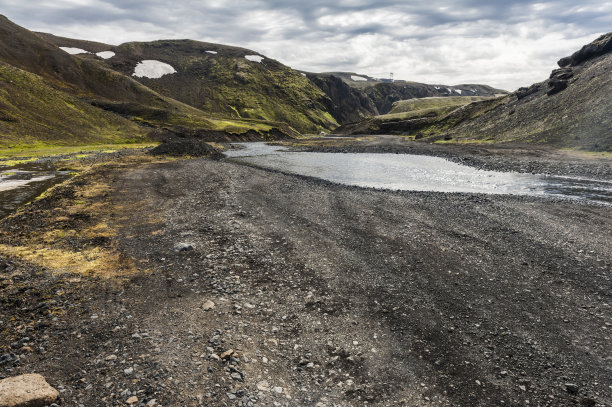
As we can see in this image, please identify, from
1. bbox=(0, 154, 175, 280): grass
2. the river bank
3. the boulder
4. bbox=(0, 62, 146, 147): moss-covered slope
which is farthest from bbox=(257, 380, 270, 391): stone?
the boulder

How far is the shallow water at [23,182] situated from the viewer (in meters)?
28.6

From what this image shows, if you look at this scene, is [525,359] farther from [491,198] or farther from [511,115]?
[511,115]

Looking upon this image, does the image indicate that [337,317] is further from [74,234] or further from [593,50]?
[593,50]

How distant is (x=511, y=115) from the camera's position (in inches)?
3775

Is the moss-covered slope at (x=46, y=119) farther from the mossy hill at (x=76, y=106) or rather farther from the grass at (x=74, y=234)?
the grass at (x=74, y=234)

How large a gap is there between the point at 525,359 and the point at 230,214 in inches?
736

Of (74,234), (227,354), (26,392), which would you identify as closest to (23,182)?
(74,234)

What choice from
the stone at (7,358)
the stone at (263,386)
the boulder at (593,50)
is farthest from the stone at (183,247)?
the boulder at (593,50)

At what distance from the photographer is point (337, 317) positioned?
11648mm

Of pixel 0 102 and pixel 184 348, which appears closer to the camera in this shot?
pixel 184 348

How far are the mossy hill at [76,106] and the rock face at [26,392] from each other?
85238 millimetres

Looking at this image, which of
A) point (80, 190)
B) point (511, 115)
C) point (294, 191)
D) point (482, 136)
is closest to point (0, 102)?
point (80, 190)

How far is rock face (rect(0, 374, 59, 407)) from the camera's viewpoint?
22.6ft

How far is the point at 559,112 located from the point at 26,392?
99.6 m
